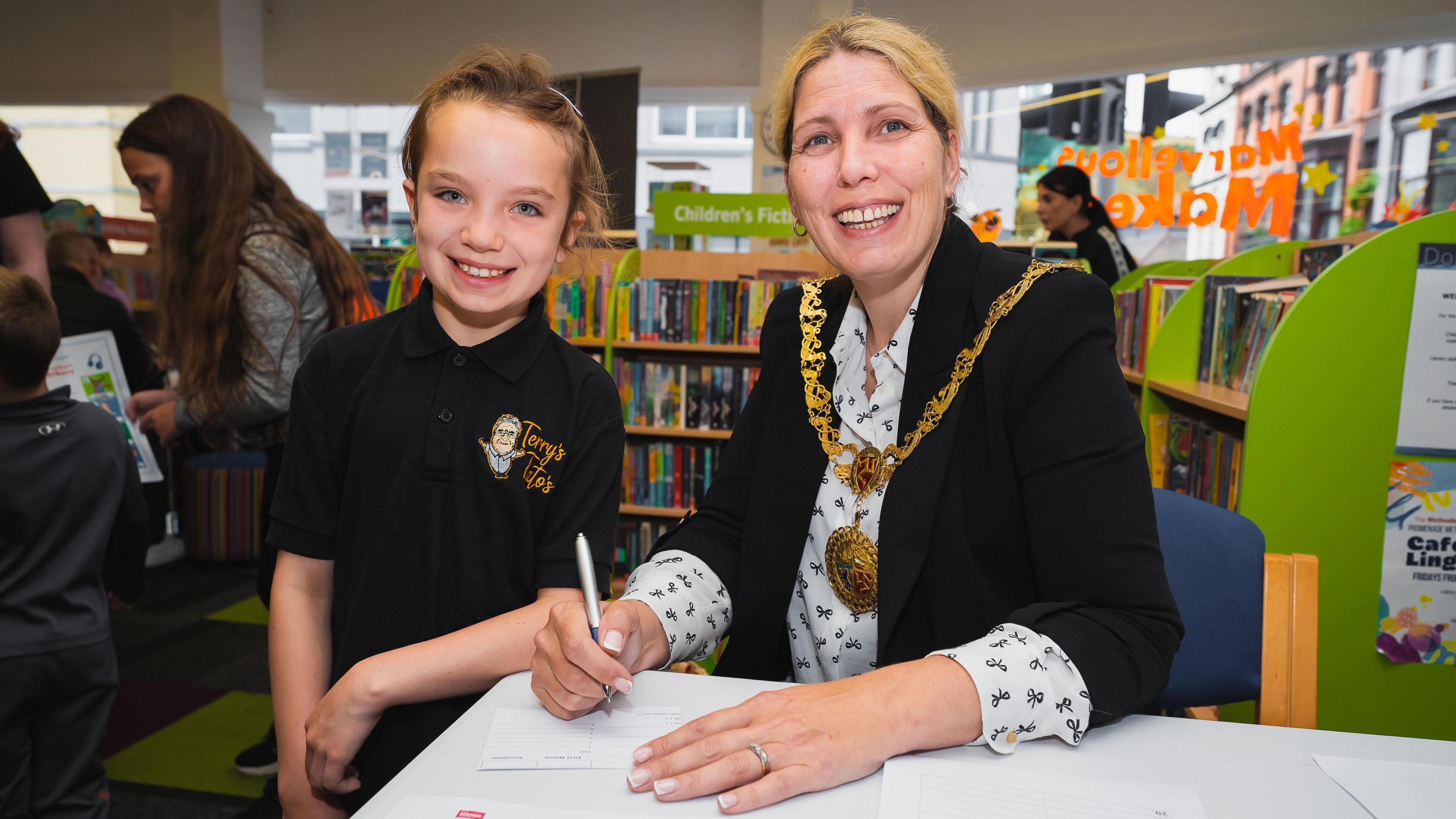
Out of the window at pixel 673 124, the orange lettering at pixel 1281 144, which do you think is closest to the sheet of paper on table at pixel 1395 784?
the orange lettering at pixel 1281 144

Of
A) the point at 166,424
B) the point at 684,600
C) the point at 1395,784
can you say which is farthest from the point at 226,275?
the point at 1395,784

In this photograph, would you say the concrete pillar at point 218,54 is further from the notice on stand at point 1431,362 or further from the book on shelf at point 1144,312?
the notice on stand at point 1431,362

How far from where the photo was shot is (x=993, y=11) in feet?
23.5

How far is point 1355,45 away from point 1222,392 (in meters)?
5.22

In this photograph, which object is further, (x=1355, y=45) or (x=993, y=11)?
(x=993, y=11)

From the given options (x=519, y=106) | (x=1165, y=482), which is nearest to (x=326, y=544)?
(x=519, y=106)

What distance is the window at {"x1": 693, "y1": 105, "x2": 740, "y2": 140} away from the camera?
28.9ft

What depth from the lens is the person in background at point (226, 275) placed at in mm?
1903

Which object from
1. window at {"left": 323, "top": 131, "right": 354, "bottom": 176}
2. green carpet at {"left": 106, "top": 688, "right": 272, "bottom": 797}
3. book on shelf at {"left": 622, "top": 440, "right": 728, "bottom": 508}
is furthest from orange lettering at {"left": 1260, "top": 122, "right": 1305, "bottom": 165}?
window at {"left": 323, "top": 131, "right": 354, "bottom": 176}

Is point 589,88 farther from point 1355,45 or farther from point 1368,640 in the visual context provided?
point 1355,45

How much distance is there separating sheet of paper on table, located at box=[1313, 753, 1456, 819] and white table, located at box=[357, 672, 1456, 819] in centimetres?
1

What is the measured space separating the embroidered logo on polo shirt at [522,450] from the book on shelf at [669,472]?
9.25 feet

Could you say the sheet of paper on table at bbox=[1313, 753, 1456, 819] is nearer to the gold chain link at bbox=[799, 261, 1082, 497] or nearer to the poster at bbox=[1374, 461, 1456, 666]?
the gold chain link at bbox=[799, 261, 1082, 497]

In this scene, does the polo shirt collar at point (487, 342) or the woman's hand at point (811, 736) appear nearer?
the woman's hand at point (811, 736)
